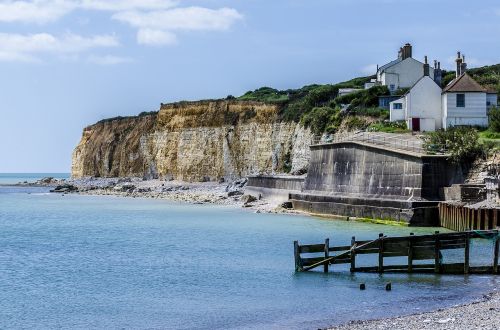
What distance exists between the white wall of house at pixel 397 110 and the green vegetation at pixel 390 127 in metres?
0.39

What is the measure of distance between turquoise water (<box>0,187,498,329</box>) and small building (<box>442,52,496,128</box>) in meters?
13.2

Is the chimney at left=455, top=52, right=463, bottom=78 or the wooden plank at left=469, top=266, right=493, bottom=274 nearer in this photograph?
the wooden plank at left=469, top=266, right=493, bottom=274

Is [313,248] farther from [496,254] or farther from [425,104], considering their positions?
[425,104]

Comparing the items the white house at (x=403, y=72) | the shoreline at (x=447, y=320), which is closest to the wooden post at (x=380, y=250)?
the shoreline at (x=447, y=320)

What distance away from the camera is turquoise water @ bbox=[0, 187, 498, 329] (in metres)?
19.9

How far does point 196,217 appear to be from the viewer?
5134cm

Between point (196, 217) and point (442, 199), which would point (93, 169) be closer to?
point (196, 217)

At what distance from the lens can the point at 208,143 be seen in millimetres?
94062

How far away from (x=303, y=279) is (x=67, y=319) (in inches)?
302

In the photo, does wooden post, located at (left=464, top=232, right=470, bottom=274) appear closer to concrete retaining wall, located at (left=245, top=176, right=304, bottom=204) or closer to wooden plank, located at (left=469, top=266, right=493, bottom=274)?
wooden plank, located at (left=469, top=266, right=493, bottom=274)

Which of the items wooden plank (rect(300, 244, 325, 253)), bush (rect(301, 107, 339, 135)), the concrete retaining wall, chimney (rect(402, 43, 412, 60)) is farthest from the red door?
wooden plank (rect(300, 244, 325, 253))

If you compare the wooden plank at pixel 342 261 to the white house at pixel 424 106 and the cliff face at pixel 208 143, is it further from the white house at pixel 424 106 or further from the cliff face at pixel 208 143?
the cliff face at pixel 208 143

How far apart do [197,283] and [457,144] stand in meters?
20.7

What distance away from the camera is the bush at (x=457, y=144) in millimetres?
39781
